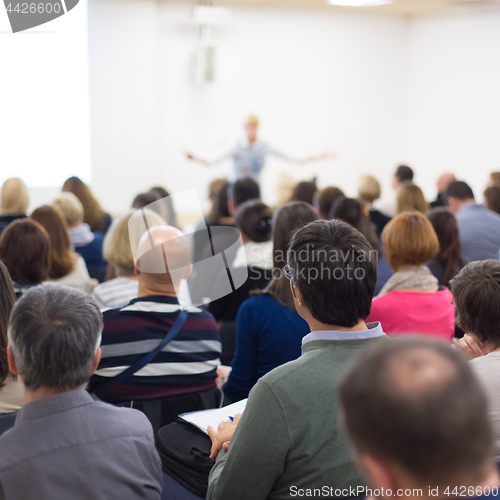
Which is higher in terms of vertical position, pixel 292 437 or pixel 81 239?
pixel 292 437

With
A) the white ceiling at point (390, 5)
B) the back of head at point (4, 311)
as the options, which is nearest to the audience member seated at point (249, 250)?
the back of head at point (4, 311)

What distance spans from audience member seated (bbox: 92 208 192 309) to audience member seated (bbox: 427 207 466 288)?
135 centimetres

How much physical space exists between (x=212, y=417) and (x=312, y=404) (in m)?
0.46

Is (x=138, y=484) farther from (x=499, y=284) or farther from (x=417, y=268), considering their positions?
(x=417, y=268)

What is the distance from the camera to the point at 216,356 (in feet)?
6.42

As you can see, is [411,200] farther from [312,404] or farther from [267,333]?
[312,404]

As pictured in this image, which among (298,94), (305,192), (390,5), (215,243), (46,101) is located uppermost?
(390,5)

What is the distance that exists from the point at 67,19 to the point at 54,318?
653cm

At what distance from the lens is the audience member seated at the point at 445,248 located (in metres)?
2.79

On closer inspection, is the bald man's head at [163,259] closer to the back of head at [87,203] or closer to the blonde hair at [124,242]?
the blonde hair at [124,242]

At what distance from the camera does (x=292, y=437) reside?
1.05 metres

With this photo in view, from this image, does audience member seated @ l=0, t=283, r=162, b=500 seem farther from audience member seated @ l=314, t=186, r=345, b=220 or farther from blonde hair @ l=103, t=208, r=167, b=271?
audience member seated @ l=314, t=186, r=345, b=220

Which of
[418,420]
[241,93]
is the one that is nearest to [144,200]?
[418,420]

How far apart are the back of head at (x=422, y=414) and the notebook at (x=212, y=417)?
2.72ft
